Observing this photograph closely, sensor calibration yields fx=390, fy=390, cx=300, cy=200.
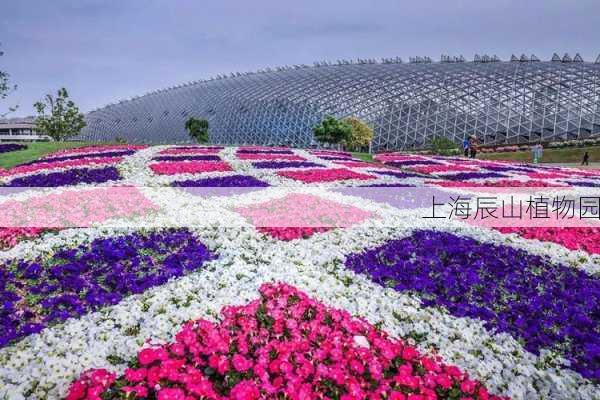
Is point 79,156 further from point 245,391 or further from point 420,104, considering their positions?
point 420,104

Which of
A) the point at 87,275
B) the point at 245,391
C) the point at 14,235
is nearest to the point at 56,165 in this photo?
the point at 14,235

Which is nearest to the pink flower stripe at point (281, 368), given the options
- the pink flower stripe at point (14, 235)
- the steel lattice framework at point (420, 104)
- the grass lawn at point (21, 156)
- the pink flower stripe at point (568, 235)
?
the pink flower stripe at point (14, 235)

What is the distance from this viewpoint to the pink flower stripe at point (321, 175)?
17.5 metres

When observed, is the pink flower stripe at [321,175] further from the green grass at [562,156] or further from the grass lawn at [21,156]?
the green grass at [562,156]

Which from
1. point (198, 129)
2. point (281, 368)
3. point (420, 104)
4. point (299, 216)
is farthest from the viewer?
point (198, 129)

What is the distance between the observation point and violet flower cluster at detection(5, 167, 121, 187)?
13949 millimetres

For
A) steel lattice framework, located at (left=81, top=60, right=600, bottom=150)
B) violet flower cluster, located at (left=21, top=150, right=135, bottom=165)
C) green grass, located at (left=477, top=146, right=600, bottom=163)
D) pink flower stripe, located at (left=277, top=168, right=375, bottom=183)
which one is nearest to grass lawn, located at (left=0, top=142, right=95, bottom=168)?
violet flower cluster, located at (left=21, top=150, right=135, bottom=165)

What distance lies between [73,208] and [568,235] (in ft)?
42.2

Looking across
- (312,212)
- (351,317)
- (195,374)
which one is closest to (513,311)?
(351,317)

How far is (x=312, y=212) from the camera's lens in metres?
11.0

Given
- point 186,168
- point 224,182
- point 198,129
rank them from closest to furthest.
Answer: point 224,182, point 186,168, point 198,129

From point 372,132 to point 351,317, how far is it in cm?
6477

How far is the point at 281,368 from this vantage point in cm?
416

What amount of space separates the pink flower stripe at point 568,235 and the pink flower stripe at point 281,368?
6388 mm
